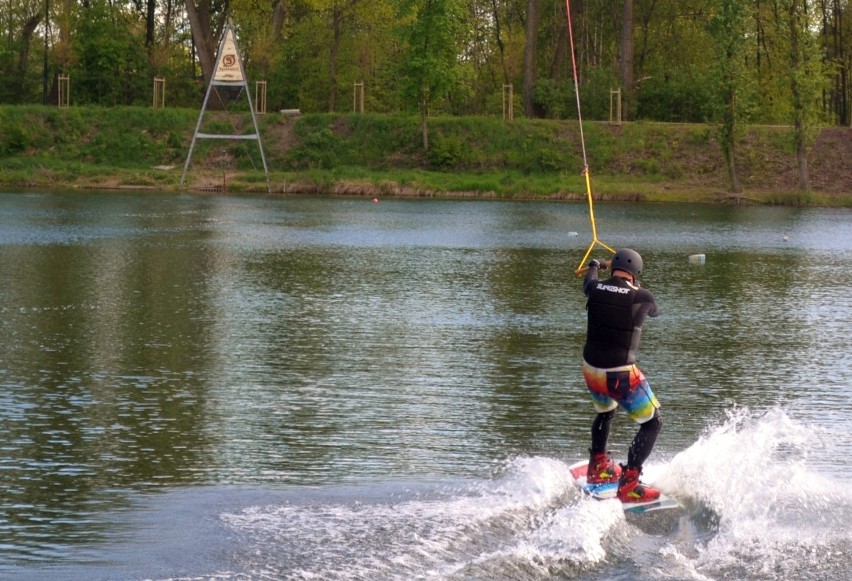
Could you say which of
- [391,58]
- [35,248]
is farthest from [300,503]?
[391,58]

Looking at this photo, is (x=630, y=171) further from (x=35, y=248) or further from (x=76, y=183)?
(x=35, y=248)

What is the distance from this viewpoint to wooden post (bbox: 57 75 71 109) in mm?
67500

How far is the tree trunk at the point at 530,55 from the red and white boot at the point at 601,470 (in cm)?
5919

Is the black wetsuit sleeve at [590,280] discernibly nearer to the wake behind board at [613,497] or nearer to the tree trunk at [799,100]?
the wake behind board at [613,497]

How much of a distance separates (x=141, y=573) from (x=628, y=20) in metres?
62.1

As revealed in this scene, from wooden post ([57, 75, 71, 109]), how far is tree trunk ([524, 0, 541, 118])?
918 inches

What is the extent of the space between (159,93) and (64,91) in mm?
4896

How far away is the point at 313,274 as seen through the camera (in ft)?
86.1

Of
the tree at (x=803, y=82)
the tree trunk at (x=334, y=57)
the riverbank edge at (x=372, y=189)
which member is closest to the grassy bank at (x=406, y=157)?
the riverbank edge at (x=372, y=189)

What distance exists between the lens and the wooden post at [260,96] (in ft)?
223

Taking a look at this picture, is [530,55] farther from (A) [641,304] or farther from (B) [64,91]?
(A) [641,304]

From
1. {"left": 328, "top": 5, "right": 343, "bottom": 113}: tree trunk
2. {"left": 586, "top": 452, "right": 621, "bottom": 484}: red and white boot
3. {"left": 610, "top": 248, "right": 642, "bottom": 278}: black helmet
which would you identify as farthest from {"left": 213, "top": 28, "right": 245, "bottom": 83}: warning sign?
{"left": 586, "top": 452, "right": 621, "bottom": 484}: red and white boot

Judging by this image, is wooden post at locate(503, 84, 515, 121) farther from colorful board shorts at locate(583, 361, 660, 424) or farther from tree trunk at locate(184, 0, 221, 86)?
colorful board shorts at locate(583, 361, 660, 424)

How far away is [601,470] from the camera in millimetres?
10336
